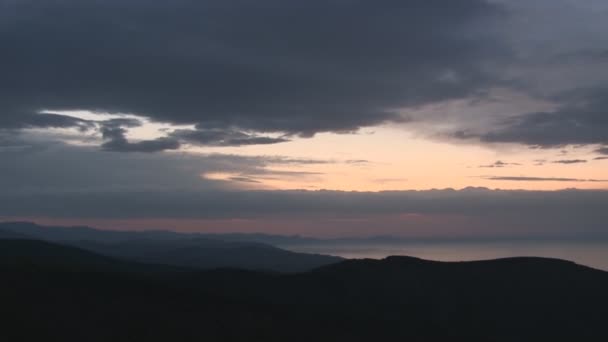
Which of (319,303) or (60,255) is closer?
(319,303)

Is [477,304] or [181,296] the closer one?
[181,296]

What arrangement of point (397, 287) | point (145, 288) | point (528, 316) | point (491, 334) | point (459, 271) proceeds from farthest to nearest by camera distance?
point (459, 271), point (397, 287), point (528, 316), point (491, 334), point (145, 288)

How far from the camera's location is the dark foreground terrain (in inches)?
1880

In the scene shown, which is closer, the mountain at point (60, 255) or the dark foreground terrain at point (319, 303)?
the dark foreground terrain at point (319, 303)

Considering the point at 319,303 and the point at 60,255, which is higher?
the point at 60,255

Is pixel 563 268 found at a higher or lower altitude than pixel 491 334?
higher

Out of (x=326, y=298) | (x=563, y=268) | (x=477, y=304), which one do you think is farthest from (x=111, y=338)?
(x=563, y=268)

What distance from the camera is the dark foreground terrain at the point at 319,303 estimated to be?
157ft

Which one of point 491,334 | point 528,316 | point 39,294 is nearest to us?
point 39,294

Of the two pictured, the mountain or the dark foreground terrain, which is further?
the mountain

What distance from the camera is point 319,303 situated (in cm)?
7525

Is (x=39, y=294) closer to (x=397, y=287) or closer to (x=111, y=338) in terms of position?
(x=111, y=338)

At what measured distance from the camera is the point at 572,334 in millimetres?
75625

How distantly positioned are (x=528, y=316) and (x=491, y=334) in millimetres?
8671
